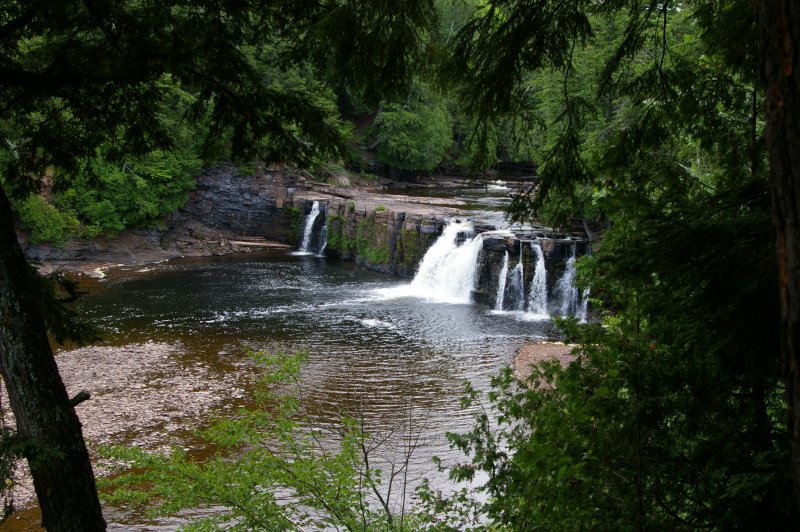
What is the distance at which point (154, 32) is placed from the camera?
5191mm

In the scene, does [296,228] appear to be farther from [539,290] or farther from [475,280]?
[539,290]

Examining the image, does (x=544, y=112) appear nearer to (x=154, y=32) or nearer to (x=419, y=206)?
(x=419, y=206)

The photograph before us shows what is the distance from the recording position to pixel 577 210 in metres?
4.88

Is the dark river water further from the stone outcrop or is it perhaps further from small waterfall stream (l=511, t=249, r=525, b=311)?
the stone outcrop

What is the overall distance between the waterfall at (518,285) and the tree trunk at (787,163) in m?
18.3

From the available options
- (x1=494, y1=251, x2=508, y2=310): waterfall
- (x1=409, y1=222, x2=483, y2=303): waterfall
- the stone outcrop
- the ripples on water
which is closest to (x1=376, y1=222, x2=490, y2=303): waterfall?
(x1=409, y1=222, x2=483, y2=303): waterfall

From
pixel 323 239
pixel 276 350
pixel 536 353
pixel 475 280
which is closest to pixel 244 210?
pixel 323 239

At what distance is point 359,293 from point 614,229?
18071mm

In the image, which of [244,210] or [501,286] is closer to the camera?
[501,286]

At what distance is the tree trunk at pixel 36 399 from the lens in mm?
4219

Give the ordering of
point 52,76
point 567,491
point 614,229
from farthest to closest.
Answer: point 52,76
point 614,229
point 567,491

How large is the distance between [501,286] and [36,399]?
686 inches

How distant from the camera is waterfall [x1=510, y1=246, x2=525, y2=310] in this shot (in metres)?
20.4

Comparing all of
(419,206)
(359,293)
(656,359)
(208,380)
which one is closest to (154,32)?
(656,359)
